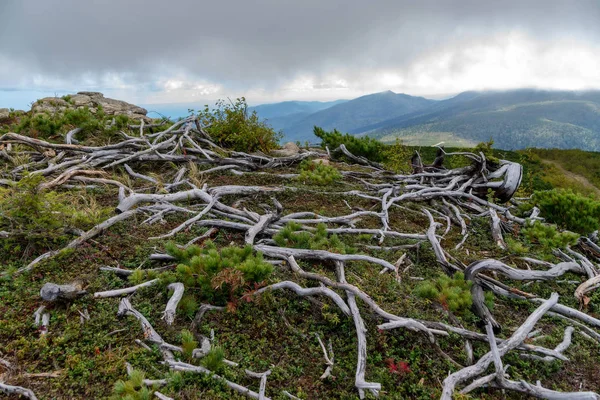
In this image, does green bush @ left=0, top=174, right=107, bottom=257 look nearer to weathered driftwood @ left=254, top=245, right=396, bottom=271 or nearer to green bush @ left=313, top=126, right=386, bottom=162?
weathered driftwood @ left=254, top=245, right=396, bottom=271

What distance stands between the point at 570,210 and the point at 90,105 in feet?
61.5

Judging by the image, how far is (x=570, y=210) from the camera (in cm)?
679

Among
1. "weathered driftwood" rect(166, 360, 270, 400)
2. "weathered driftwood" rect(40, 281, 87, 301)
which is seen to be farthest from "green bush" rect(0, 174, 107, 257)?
"weathered driftwood" rect(166, 360, 270, 400)

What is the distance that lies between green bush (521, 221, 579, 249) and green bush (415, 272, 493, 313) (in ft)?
7.91

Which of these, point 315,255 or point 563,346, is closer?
point 563,346

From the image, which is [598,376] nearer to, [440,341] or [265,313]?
[440,341]

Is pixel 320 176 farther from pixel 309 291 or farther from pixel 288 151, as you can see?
pixel 309 291

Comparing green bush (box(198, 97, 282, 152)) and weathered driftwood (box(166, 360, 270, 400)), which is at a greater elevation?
green bush (box(198, 97, 282, 152))

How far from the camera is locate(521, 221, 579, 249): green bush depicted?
5.54 metres

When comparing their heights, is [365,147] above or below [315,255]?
above

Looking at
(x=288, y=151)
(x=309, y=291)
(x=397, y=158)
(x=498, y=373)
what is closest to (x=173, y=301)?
(x=309, y=291)

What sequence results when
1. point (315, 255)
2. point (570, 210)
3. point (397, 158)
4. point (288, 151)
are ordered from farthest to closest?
point (288, 151) < point (397, 158) < point (570, 210) < point (315, 255)

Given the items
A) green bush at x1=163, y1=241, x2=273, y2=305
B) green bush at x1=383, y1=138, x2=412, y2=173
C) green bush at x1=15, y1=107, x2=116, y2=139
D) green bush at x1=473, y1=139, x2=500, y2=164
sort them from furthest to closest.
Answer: green bush at x1=383, y1=138, x2=412, y2=173 → green bush at x1=15, y1=107, x2=116, y2=139 → green bush at x1=473, y1=139, x2=500, y2=164 → green bush at x1=163, y1=241, x2=273, y2=305

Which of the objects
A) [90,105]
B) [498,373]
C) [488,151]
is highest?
[90,105]
